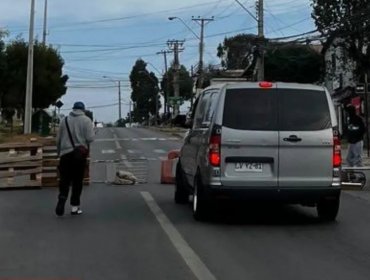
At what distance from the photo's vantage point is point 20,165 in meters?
16.5

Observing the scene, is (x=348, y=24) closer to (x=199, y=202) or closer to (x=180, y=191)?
(x=180, y=191)

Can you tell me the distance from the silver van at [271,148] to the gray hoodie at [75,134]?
2068 mm

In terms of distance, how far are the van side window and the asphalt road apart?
1.40 m

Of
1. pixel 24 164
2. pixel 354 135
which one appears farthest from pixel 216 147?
pixel 354 135

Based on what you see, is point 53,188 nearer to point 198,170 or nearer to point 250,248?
point 198,170

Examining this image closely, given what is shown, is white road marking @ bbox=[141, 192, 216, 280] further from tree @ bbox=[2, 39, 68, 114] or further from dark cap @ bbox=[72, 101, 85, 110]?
tree @ bbox=[2, 39, 68, 114]

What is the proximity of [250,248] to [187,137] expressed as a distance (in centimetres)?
423

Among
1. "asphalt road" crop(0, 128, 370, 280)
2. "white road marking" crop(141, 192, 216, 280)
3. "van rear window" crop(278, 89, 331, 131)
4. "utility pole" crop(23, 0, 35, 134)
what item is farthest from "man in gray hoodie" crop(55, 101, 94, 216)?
"utility pole" crop(23, 0, 35, 134)

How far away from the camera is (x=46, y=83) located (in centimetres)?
5875

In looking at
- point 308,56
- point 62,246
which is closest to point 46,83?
point 308,56

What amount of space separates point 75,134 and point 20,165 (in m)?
4.85

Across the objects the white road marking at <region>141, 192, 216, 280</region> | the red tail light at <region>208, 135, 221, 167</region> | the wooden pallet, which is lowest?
the white road marking at <region>141, 192, 216, 280</region>

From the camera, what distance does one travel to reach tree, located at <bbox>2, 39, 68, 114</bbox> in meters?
56.7

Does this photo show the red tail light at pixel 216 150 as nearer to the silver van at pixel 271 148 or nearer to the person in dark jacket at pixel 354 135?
the silver van at pixel 271 148
